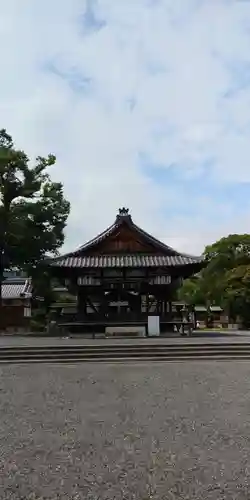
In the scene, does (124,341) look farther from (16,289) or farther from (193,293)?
(193,293)

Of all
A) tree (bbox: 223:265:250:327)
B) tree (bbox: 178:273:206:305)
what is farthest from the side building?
tree (bbox: 178:273:206:305)

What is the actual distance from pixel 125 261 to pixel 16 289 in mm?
16736

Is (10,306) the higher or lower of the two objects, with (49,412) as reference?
higher

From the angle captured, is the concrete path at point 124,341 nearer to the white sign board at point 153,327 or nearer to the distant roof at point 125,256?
the white sign board at point 153,327

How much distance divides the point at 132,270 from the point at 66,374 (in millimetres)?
16244

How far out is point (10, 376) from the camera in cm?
1209

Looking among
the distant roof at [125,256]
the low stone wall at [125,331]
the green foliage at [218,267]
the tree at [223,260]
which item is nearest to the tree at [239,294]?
the green foliage at [218,267]

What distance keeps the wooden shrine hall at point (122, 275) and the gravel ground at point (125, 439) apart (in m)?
16.6

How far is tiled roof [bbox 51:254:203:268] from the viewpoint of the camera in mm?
27547

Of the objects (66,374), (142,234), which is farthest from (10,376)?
(142,234)

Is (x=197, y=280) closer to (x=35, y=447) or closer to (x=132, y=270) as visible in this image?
(x=132, y=270)

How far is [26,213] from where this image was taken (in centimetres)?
3262

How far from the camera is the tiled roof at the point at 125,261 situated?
2755 cm

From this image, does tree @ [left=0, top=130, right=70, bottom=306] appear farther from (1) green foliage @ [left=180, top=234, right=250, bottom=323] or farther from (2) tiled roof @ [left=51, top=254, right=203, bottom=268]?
(1) green foliage @ [left=180, top=234, right=250, bottom=323]
